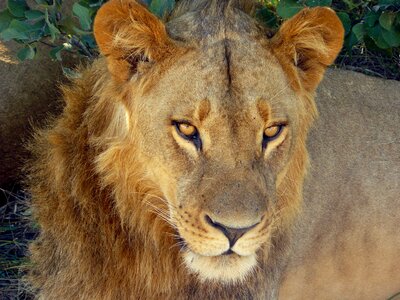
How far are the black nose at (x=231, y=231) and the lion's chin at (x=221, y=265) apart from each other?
4.7 inches

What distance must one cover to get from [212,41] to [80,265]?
100 cm

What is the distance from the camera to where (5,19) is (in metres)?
3.77

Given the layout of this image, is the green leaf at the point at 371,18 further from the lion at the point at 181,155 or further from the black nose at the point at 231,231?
the black nose at the point at 231,231

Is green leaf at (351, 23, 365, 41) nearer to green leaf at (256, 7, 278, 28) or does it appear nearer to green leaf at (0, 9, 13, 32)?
green leaf at (256, 7, 278, 28)

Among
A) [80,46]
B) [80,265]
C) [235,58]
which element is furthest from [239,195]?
[80,46]

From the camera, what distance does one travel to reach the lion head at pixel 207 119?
102 inches

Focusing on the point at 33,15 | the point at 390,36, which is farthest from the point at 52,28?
the point at 390,36

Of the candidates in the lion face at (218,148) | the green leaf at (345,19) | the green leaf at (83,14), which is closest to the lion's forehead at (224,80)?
the lion face at (218,148)

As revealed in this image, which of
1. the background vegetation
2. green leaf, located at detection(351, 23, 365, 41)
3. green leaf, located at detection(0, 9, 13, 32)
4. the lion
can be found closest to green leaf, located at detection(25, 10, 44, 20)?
the background vegetation

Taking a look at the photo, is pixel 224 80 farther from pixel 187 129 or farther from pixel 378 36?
pixel 378 36

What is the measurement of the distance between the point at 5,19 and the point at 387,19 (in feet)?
6.13

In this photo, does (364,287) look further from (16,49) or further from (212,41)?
(16,49)

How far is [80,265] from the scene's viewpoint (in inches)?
118

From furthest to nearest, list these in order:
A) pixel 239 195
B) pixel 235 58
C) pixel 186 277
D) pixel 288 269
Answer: pixel 288 269, pixel 186 277, pixel 235 58, pixel 239 195
